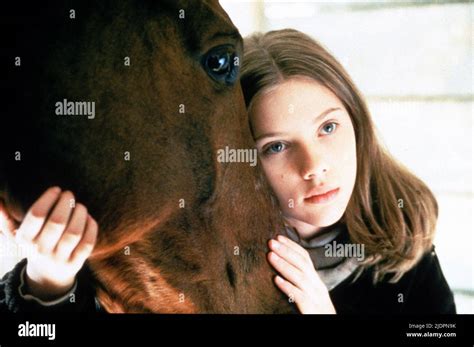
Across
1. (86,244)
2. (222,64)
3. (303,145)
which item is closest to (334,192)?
(303,145)

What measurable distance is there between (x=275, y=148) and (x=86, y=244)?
46 centimetres

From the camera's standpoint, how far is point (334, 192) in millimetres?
1371

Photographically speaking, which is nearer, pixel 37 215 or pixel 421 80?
pixel 37 215

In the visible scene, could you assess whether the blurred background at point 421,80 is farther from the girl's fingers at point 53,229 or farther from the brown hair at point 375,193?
the girl's fingers at point 53,229

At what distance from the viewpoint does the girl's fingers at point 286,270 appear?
1273mm

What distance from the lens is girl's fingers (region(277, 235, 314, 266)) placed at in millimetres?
1292

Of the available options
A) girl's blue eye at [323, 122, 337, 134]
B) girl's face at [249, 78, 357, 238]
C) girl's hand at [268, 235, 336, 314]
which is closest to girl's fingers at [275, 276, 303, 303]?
girl's hand at [268, 235, 336, 314]

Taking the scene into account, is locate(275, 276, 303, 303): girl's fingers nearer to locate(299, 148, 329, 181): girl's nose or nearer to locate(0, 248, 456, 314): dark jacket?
locate(0, 248, 456, 314): dark jacket

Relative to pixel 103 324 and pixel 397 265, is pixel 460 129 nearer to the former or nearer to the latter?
pixel 397 265

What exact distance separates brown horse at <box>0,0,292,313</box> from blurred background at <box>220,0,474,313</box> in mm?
279

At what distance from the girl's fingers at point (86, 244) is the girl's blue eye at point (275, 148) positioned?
0.41 meters

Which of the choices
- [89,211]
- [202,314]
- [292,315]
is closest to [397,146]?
[292,315]

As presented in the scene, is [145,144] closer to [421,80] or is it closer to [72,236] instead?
[72,236]

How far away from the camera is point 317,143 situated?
52.4 inches
